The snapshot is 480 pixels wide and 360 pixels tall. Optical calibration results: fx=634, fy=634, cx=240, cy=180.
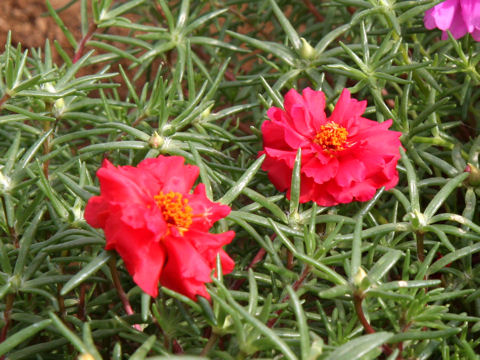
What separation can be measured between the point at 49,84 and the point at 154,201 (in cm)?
62

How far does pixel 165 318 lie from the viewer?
1.16 m

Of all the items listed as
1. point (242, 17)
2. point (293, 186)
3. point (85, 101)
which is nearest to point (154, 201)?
point (293, 186)

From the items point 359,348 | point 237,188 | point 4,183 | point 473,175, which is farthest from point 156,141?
point 473,175

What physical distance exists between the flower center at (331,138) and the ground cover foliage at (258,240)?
0.12 m

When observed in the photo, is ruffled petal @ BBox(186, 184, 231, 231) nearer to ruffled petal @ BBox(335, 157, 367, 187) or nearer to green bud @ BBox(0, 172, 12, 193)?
ruffled petal @ BBox(335, 157, 367, 187)

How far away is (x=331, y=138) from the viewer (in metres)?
1.35

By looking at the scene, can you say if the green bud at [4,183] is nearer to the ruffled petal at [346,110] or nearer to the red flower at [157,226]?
the red flower at [157,226]

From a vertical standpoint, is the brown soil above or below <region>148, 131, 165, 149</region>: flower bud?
below

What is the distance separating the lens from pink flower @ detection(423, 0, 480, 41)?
1.58m

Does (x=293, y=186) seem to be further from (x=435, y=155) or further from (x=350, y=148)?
(x=435, y=155)

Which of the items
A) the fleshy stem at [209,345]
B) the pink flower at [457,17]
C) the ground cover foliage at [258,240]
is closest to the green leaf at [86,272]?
the ground cover foliage at [258,240]

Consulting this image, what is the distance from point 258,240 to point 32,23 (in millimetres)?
2463

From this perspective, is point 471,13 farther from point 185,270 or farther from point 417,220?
point 185,270

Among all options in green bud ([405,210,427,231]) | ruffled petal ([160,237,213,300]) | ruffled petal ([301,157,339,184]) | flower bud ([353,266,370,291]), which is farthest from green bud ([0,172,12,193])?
green bud ([405,210,427,231])
